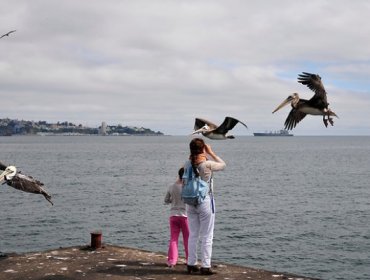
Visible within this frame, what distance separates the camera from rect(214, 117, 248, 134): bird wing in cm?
863

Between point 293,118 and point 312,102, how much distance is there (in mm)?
601

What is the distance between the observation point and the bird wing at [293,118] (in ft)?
29.6

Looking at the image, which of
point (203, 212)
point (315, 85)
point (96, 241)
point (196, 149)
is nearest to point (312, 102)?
point (315, 85)

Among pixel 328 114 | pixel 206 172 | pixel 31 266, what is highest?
pixel 328 114

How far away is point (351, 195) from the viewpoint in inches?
2201

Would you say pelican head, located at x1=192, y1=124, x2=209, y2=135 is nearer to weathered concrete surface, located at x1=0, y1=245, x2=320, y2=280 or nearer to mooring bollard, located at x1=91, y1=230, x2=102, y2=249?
weathered concrete surface, located at x1=0, y1=245, x2=320, y2=280

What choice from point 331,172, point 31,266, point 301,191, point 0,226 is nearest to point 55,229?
point 0,226

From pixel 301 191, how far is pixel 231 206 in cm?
1693

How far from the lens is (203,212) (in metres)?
9.73

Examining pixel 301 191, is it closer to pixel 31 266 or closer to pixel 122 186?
pixel 122 186

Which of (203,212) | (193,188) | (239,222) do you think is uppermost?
(193,188)

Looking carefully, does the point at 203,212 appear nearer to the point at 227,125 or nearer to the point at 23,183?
the point at 227,125

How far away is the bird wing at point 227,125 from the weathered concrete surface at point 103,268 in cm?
287

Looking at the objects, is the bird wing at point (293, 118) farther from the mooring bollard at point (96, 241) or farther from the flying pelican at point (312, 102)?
the mooring bollard at point (96, 241)
